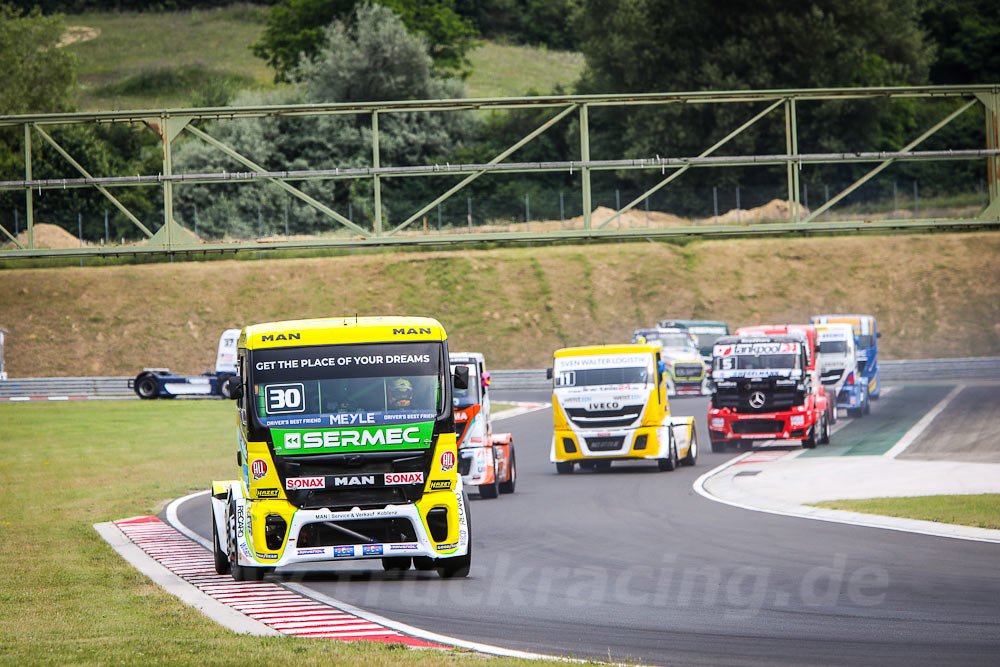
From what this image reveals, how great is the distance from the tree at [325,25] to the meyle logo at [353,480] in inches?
3030

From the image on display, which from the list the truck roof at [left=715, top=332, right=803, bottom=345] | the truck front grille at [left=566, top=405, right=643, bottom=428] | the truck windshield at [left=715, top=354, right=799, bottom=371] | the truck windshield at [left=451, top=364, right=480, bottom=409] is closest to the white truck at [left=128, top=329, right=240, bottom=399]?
the truck roof at [left=715, top=332, right=803, bottom=345]

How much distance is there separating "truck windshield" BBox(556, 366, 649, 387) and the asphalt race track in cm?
643

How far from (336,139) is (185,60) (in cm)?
4959

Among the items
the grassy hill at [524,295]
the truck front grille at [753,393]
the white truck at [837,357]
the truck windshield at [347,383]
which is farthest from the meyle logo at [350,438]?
the grassy hill at [524,295]

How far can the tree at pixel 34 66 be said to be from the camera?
75.9m

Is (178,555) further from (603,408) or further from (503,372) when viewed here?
(503,372)

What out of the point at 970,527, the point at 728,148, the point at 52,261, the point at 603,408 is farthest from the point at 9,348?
the point at 970,527

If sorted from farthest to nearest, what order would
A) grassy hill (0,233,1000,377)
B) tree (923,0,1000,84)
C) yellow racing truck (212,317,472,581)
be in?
tree (923,0,1000,84), grassy hill (0,233,1000,377), yellow racing truck (212,317,472,581)

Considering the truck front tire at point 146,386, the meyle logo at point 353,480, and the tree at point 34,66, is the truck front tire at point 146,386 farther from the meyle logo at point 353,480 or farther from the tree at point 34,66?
the meyle logo at point 353,480

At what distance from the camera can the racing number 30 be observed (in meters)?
13.0

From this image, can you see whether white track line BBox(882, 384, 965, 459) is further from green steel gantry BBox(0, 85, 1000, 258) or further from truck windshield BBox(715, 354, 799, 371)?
green steel gantry BBox(0, 85, 1000, 258)

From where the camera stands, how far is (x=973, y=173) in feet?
239

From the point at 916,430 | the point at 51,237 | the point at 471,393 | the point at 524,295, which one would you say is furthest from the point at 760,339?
the point at 51,237

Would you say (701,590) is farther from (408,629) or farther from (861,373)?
(861,373)
